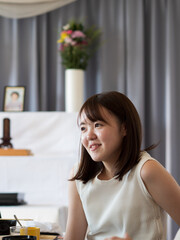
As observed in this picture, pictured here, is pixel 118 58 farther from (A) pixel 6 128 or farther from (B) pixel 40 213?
(B) pixel 40 213

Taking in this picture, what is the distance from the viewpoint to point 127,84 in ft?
13.1

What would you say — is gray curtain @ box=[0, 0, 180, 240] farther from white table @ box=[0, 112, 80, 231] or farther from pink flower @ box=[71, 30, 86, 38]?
white table @ box=[0, 112, 80, 231]

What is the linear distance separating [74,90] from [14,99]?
52 centimetres

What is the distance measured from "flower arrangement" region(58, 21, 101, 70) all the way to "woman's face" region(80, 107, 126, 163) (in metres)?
2.39

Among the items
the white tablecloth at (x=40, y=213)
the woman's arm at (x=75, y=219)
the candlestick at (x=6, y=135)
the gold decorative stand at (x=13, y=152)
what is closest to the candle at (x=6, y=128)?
the candlestick at (x=6, y=135)

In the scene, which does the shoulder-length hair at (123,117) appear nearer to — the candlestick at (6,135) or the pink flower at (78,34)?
the candlestick at (6,135)

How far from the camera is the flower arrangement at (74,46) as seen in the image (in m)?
3.76

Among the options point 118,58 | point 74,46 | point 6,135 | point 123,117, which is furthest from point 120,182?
point 118,58

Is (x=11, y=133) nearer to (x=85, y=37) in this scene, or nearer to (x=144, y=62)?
(x=85, y=37)

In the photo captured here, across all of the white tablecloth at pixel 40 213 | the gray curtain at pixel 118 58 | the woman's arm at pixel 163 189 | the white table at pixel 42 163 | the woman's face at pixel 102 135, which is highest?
the gray curtain at pixel 118 58

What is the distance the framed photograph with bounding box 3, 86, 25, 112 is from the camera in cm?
378

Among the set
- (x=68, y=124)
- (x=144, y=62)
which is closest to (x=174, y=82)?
(x=144, y=62)

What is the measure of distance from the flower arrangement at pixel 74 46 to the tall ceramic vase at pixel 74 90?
0.22 feet

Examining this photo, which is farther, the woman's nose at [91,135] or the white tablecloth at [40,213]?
the white tablecloth at [40,213]
